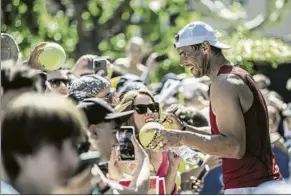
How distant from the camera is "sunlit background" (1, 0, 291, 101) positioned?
12117mm

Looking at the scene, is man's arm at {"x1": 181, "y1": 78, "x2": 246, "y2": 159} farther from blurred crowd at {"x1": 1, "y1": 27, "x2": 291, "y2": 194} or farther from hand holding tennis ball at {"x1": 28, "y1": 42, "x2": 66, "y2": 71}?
hand holding tennis ball at {"x1": 28, "y1": 42, "x2": 66, "y2": 71}

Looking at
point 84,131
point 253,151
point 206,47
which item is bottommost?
point 253,151

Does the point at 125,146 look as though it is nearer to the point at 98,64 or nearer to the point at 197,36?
the point at 197,36

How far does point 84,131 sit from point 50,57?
3.36 m

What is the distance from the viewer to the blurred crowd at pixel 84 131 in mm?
3242

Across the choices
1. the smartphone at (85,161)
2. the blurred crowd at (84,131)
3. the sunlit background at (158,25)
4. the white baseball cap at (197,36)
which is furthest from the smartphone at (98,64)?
the smartphone at (85,161)

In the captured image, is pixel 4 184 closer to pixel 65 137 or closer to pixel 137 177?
pixel 65 137

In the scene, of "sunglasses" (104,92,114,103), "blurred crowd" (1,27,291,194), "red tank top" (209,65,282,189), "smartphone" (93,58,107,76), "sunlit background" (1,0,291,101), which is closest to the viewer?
"blurred crowd" (1,27,291,194)

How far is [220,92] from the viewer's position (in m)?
5.10

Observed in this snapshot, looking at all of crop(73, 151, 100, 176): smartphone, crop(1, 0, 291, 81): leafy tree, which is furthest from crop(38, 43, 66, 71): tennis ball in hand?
crop(1, 0, 291, 81): leafy tree

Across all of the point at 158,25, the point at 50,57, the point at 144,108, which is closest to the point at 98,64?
the point at 50,57

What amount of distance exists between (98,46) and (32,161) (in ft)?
33.4

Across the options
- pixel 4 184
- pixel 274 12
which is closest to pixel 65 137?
pixel 4 184

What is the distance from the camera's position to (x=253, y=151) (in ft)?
17.0
